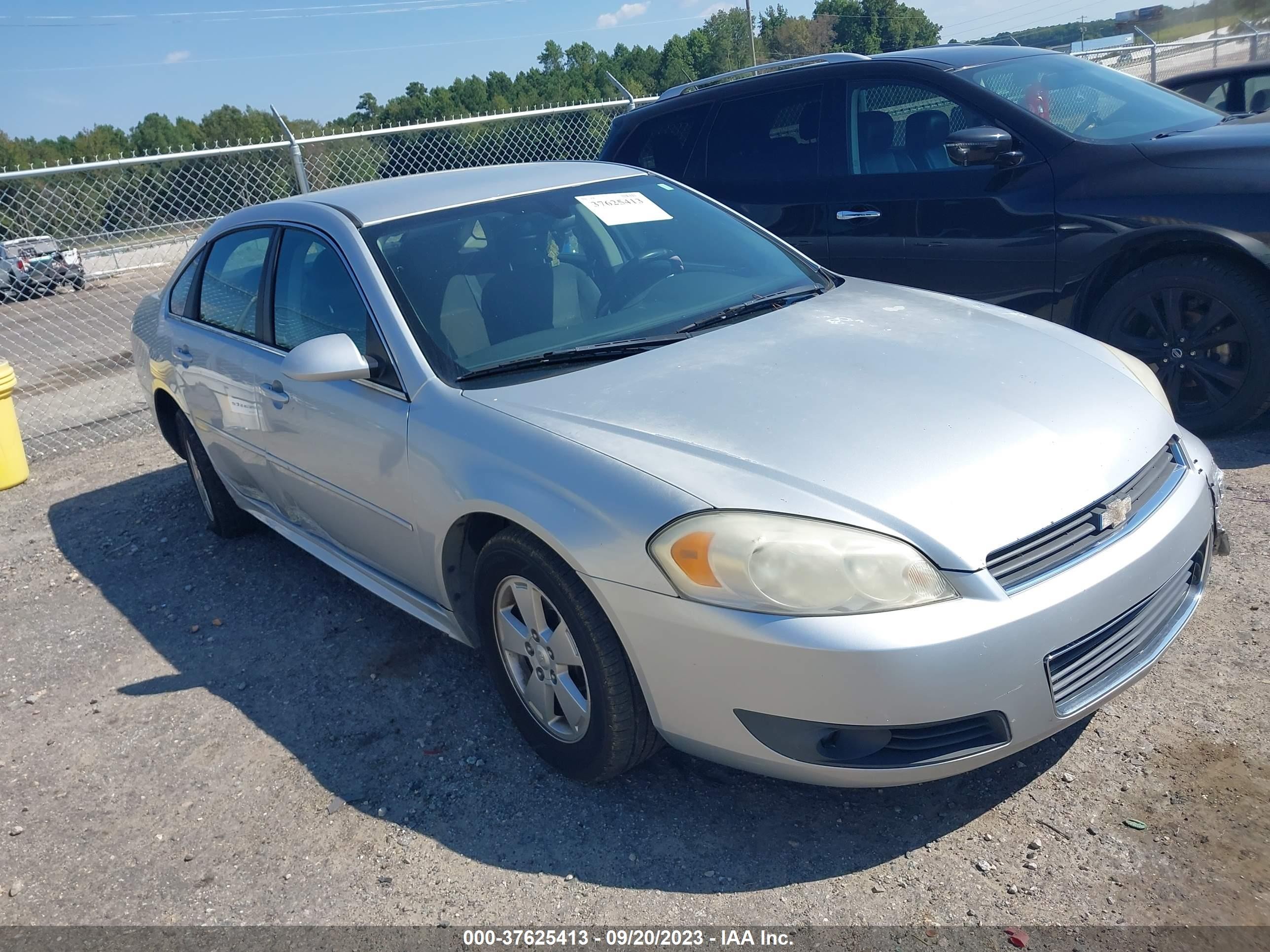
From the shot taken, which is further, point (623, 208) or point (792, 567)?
point (623, 208)

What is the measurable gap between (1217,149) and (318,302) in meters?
3.95

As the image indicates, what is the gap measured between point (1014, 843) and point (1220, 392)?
2993mm

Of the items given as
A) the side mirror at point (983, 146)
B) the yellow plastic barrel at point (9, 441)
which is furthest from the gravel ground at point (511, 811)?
the yellow plastic barrel at point (9, 441)

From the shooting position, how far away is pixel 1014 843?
256 cm

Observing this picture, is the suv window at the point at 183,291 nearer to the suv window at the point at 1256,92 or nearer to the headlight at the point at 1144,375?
the headlight at the point at 1144,375

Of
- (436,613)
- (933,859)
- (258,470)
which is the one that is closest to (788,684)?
(933,859)

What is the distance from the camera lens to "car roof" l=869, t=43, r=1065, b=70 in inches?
217

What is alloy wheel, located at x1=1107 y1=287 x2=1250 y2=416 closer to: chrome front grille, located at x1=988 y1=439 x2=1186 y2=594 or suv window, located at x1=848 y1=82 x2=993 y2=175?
suv window, located at x1=848 y1=82 x2=993 y2=175

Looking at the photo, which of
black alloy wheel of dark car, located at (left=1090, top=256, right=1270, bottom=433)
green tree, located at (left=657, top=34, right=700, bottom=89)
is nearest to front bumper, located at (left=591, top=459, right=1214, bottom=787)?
black alloy wheel of dark car, located at (left=1090, top=256, right=1270, bottom=433)

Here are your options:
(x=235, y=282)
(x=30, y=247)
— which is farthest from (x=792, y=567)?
(x=30, y=247)

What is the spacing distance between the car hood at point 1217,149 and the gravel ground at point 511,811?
1.50 meters

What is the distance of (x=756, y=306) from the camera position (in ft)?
11.8

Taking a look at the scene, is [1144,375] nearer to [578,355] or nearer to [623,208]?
[578,355]

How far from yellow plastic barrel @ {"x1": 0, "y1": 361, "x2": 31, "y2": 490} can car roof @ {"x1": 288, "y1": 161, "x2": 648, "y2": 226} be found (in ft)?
11.4
